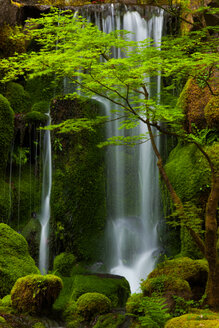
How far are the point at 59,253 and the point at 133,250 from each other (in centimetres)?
227

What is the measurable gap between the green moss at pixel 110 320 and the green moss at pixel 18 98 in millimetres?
10185

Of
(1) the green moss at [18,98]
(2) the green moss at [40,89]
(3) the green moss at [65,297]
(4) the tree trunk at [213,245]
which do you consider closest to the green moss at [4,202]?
(1) the green moss at [18,98]

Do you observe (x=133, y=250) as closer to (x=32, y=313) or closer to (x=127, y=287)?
(x=127, y=287)

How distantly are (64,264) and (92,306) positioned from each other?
388 cm

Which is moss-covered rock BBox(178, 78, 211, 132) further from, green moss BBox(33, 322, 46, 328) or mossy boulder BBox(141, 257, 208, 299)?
green moss BBox(33, 322, 46, 328)

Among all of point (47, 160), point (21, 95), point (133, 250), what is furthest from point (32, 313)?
point (21, 95)

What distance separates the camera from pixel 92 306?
6195mm

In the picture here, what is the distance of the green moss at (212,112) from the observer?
8484 millimetres

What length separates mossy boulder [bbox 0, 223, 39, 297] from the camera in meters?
6.75

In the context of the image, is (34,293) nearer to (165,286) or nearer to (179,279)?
(165,286)

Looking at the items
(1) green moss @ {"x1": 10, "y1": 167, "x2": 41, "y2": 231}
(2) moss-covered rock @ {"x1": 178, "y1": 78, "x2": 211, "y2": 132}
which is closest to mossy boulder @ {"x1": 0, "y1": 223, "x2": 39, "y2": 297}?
(1) green moss @ {"x1": 10, "y1": 167, "x2": 41, "y2": 231}

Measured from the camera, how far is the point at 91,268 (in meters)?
10.0

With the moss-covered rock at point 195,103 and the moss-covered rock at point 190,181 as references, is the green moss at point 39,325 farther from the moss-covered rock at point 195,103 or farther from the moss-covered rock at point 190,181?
the moss-covered rock at point 195,103

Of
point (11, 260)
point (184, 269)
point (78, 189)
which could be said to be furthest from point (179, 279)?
point (78, 189)
